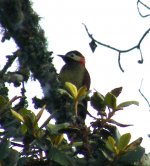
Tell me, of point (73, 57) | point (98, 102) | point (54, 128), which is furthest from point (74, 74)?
point (54, 128)

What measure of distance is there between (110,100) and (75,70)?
4220mm

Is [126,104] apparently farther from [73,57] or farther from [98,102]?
[73,57]

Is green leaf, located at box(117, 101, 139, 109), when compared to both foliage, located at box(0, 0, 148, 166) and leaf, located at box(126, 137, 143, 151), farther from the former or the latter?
leaf, located at box(126, 137, 143, 151)

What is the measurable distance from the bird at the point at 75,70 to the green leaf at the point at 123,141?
361 cm

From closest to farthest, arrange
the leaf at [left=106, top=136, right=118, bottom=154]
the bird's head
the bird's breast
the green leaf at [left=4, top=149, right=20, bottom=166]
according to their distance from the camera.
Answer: the green leaf at [left=4, top=149, right=20, bottom=166]
the leaf at [left=106, top=136, right=118, bottom=154]
the bird's breast
the bird's head

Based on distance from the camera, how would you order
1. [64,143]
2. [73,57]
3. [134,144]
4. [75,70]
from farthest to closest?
[73,57]
[75,70]
[64,143]
[134,144]

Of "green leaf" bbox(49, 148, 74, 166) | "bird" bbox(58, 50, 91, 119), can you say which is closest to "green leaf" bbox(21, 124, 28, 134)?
"green leaf" bbox(49, 148, 74, 166)

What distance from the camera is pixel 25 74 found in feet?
10.9

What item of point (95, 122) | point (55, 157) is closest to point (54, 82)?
point (95, 122)

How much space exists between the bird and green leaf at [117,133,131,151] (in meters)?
3.61

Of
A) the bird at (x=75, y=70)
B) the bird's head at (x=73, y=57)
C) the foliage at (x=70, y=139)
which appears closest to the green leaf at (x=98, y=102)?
the foliage at (x=70, y=139)

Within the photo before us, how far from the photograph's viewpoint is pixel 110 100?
2.02 metres

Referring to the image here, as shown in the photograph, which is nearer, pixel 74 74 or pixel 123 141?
pixel 123 141

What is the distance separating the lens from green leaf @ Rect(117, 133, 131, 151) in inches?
A: 72.9
